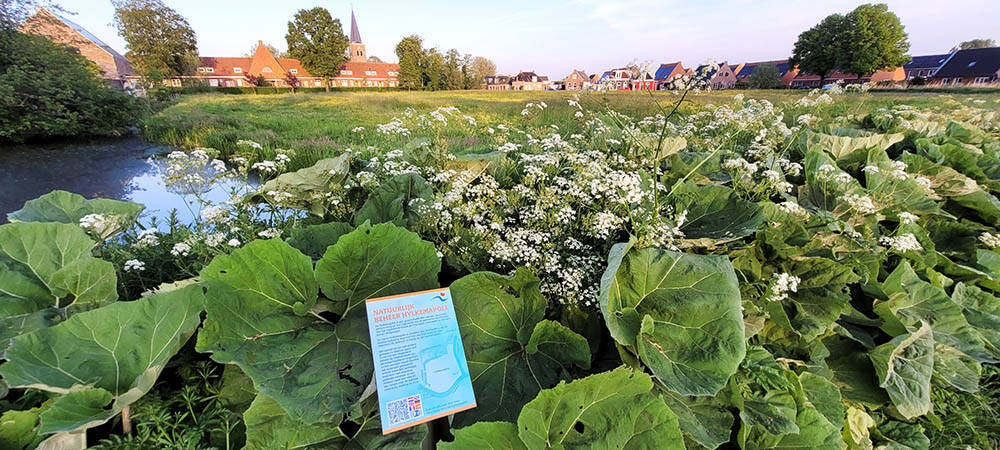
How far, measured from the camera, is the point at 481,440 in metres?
1.10

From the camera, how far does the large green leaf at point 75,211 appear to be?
196 centimetres

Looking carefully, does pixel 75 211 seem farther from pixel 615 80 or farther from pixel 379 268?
pixel 615 80

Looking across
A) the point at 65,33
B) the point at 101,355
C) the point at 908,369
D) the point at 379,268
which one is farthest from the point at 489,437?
the point at 65,33

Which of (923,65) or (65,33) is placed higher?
(923,65)

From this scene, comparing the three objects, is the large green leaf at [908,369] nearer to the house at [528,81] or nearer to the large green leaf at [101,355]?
the large green leaf at [101,355]

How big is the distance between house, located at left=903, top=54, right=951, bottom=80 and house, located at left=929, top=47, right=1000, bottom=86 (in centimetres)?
429

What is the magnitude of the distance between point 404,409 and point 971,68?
6325cm

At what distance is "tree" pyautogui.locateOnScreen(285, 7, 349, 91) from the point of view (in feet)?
129

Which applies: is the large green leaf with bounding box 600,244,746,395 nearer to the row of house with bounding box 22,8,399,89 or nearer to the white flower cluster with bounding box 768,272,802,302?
the white flower cluster with bounding box 768,272,802,302

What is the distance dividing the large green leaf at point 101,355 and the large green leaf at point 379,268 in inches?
17.8

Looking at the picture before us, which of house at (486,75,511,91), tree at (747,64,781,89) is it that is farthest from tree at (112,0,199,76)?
tree at (747,64,781,89)

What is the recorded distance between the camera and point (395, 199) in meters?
2.29

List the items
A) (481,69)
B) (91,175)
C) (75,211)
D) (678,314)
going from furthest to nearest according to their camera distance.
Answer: (481,69) < (91,175) < (75,211) < (678,314)

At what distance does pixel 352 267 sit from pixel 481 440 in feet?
2.53
